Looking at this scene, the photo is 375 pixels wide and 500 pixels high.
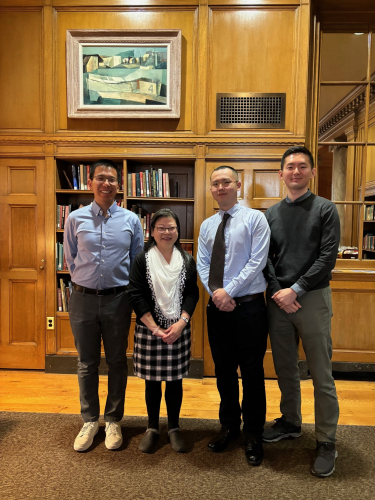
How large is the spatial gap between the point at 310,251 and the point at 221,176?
64 centimetres

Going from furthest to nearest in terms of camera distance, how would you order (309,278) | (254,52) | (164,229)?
(254,52)
(164,229)
(309,278)

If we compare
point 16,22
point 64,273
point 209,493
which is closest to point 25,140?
point 16,22

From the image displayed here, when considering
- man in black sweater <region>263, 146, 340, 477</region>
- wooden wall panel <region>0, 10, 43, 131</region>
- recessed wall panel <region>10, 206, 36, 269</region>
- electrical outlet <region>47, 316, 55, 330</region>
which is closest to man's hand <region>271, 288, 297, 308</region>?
man in black sweater <region>263, 146, 340, 477</region>

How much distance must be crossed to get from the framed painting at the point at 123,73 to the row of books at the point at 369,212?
1.92 metres

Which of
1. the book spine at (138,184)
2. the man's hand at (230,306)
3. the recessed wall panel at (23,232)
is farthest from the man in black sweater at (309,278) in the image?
the recessed wall panel at (23,232)

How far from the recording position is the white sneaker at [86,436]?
2213 millimetres

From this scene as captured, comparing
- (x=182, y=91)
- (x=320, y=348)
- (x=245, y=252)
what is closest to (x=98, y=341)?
(x=245, y=252)

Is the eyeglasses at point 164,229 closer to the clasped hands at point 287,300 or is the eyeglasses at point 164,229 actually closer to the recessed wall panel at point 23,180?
the clasped hands at point 287,300

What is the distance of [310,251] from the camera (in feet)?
6.81

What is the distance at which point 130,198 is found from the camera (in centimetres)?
344

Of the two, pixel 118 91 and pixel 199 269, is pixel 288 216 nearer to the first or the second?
pixel 199 269

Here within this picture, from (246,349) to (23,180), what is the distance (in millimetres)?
2591

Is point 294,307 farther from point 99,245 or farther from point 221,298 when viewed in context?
point 99,245

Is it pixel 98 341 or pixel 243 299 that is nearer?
pixel 243 299
